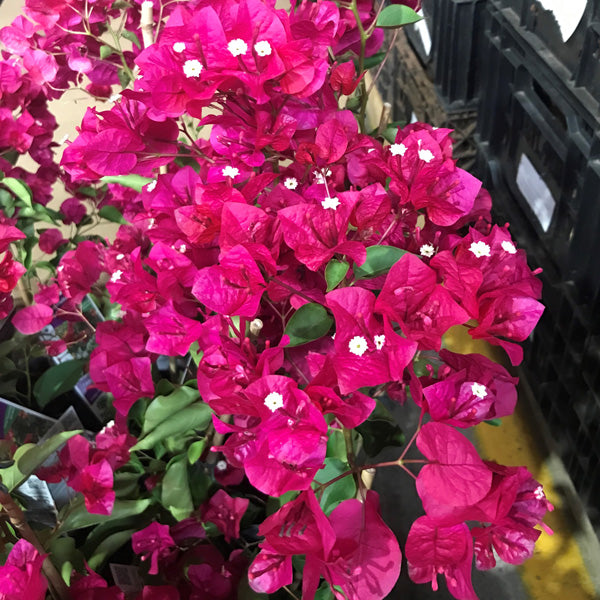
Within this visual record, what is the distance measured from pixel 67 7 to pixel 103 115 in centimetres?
33

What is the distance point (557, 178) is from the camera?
39.7 inches

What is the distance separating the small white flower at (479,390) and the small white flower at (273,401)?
0.14 m

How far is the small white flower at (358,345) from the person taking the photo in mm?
435

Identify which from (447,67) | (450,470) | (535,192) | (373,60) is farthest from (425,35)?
(450,470)

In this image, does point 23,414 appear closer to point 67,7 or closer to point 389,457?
point 67,7

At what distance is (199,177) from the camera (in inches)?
25.3

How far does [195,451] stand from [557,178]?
70 centimetres

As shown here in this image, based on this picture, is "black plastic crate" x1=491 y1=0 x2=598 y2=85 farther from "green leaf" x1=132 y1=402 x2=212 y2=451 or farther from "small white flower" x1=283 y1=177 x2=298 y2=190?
"green leaf" x1=132 y1=402 x2=212 y2=451

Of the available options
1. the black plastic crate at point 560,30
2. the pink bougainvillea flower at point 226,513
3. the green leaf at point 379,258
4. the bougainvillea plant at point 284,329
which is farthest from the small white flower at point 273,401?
the black plastic crate at point 560,30

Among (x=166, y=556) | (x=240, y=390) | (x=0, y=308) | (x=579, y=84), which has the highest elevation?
(x=579, y=84)

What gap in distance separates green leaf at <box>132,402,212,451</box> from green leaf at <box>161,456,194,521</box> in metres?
0.06

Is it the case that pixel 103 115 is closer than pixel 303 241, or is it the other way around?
pixel 303 241

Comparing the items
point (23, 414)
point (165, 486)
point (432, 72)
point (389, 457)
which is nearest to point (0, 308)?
point (23, 414)

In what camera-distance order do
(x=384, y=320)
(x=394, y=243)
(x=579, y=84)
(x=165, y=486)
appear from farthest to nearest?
(x=579, y=84) → (x=165, y=486) → (x=394, y=243) → (x=384, y=320)
